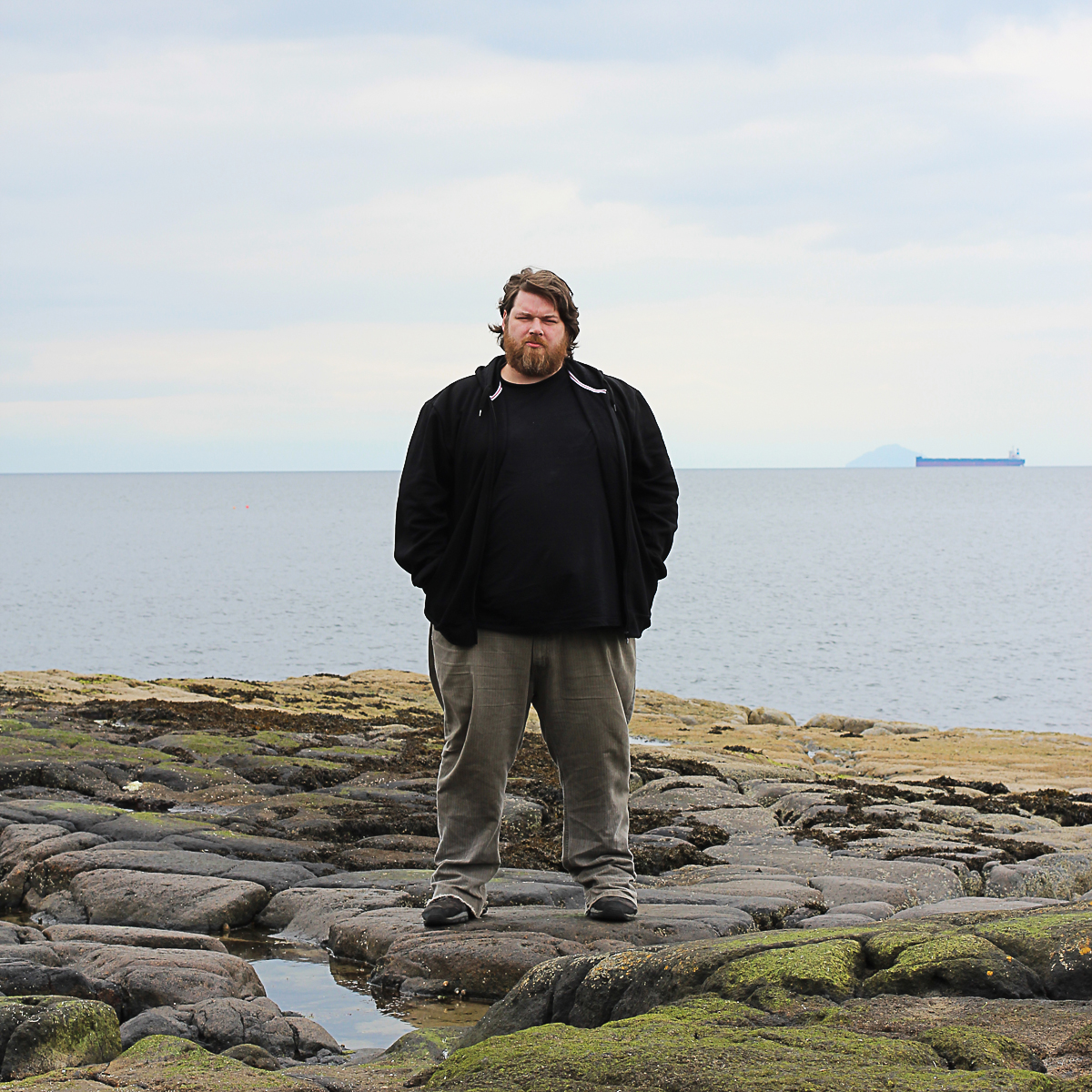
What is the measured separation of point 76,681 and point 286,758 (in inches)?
392

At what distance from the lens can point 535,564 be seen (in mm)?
5141

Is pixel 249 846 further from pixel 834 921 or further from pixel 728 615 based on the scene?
pixel 728 615

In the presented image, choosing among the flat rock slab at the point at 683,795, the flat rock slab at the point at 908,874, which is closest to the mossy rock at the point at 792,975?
the flat rock slab at the point at 908,874

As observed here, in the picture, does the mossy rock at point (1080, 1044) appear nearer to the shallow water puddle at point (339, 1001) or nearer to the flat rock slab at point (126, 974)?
the shallow water puddle at point (339, 1001)

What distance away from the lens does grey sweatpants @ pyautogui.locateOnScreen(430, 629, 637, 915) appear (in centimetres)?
A: 525

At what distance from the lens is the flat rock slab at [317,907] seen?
6.32 meters

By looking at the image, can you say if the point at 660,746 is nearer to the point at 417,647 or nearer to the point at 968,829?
the point at 968,829

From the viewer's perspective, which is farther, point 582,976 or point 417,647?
point 417,647

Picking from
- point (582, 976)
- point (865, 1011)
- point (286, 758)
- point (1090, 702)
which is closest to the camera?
point (865, 1011)

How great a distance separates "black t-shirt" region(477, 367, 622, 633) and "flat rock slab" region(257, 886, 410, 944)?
2096mm

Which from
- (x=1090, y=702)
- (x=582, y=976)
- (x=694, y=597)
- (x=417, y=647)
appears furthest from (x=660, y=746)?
(x=694, y=597)

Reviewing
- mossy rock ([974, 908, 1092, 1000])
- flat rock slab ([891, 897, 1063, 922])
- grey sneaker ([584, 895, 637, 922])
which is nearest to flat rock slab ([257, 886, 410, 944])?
grey sneaker ([584, 895, 637, 922])

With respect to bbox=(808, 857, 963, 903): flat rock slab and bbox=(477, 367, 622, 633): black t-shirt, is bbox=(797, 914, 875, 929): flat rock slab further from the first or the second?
bbox=(477, 367, 622, 633): black t-shirt

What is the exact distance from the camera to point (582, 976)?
12.5 feet
